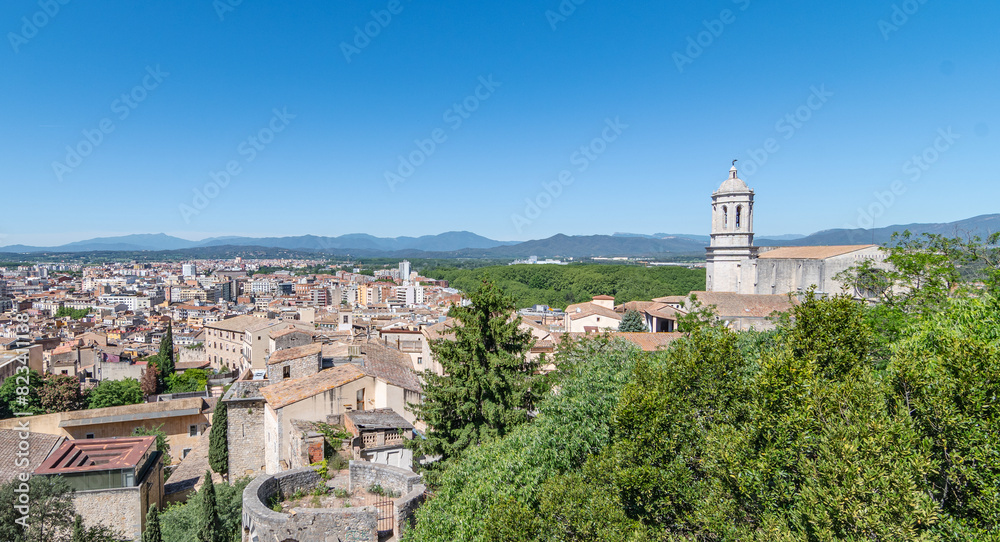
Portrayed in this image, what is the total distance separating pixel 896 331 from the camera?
14086mm

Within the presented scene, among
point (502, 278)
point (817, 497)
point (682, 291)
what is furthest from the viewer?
point (502, 278)

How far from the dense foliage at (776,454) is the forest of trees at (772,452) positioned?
0.07 feet

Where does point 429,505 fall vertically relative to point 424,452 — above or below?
above

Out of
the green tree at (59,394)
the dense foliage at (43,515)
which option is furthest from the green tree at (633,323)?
the green tree at (59,394)

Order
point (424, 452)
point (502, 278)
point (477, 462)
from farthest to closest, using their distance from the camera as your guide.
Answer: point (502, 278), point (424, 452), point (477, 462)

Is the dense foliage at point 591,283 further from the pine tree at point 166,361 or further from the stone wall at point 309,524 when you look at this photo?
the stone wall at point 309,524

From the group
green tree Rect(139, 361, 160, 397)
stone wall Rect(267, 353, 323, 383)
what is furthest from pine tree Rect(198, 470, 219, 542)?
green tree Rect(139, 361, 160, 397)

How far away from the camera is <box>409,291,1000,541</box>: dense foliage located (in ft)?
17.3

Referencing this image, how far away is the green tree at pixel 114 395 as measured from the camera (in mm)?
38594

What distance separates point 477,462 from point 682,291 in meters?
91.5

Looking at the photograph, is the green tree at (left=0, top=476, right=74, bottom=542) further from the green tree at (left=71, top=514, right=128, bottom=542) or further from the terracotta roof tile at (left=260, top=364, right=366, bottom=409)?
the terracotta roof tile at (left=260, top=364, right=366, bottom=409)

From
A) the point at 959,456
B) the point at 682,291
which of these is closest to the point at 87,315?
the point at 682,291

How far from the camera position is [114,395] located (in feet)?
130

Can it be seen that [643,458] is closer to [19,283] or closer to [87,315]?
[87,315]
